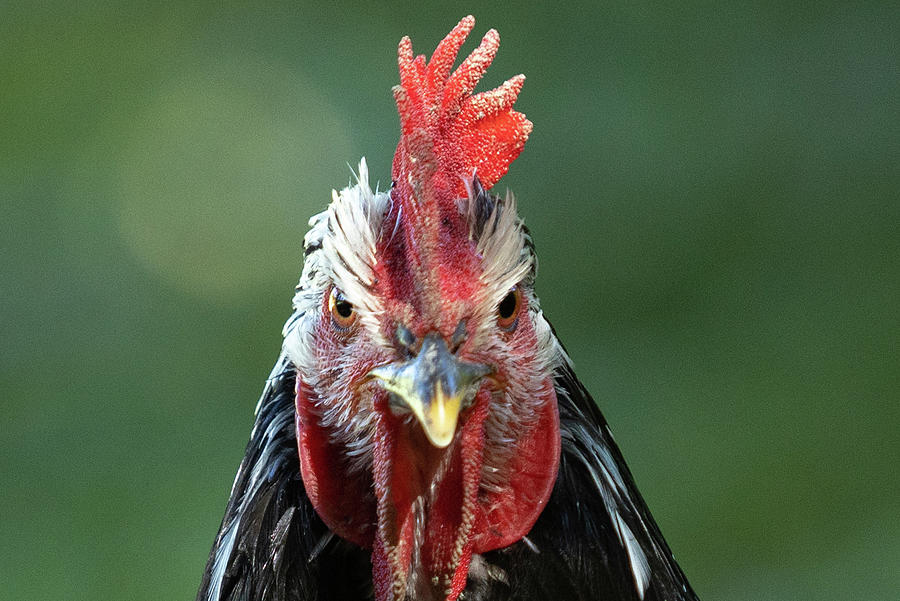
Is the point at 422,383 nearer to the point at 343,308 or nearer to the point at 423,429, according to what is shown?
the point at 423,429

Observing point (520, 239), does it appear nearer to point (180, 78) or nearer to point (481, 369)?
point (481, 369)

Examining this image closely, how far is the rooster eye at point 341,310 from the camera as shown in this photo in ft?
5.82

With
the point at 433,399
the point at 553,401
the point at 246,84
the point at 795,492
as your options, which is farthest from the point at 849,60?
the point at 433,399

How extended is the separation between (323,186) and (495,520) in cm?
358

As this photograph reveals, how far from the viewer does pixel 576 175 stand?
5352 mm

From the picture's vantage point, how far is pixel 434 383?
1.57 metres

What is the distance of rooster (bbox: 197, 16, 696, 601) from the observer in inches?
67.4

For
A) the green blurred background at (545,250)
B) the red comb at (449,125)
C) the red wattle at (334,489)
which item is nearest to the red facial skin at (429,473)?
the red wattle at (334,489)

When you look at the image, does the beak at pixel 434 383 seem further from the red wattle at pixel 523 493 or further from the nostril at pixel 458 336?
the red wattle at pixel 523 493

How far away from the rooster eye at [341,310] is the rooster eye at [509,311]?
0.26m

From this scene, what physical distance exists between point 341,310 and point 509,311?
296 mm

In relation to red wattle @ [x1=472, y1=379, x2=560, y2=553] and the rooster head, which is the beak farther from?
red wattle @ [x1=472, y1=379, x2=560, y2=553]

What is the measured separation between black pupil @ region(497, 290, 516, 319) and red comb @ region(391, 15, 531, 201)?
207 millimetres

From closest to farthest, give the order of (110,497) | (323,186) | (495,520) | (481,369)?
(481,369) → (495,520) → (110,497) → (323,186)
